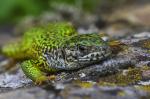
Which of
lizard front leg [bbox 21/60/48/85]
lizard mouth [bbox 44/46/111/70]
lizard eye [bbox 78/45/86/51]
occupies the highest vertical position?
lizard eye [bbox 78/45/86/51]

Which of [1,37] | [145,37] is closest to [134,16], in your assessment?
[1,37]

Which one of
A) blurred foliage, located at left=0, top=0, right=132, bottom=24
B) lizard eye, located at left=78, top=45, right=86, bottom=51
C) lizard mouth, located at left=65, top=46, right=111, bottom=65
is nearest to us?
lizard mouth, located at left=65, top=46, right=111, bottom=65

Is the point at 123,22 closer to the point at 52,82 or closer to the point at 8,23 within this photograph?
the point at 8,23

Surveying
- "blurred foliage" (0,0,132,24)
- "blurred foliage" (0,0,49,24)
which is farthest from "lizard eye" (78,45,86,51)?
"blurred foliage" (0,0,49,24)

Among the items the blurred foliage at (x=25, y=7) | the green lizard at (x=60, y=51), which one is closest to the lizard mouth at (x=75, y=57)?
the green lizard at (x=60, y=51)

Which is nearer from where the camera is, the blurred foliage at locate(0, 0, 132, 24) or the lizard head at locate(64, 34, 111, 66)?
the lizard head at locate(64, 34, 111, 66)

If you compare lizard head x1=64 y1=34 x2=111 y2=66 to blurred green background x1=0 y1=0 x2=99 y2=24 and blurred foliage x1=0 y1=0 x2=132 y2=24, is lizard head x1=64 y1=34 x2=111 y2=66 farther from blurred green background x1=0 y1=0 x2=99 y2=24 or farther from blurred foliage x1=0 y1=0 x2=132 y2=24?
blurred green background x1=0 y1=0 x2=99 y2=24

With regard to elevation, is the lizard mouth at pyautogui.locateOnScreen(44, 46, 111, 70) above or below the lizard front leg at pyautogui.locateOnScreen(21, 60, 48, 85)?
above

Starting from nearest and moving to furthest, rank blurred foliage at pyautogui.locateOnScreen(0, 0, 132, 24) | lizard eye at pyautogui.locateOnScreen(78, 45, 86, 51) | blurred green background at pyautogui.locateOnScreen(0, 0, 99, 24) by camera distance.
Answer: lizard eye at pyautogui.locateOnScreen(78, 45, 86, 51) < blurred foliage at pyautogui.locateOnScreen(0, 0, 132, 24) < blurred green background at pyautogui.locateOnScreen(0, 0, 99, 24)
